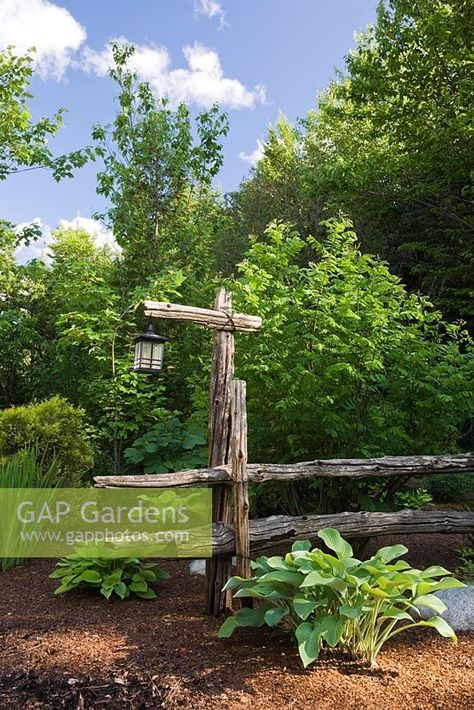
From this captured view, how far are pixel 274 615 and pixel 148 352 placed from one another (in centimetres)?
189

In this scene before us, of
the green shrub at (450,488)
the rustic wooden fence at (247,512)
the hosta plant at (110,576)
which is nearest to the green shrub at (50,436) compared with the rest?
the hosta plant at (110,576)

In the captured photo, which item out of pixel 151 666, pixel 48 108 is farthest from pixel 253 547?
pixel 48 108

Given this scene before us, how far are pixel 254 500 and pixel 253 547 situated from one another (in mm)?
1688

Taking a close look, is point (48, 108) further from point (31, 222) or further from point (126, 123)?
point (31, 222)

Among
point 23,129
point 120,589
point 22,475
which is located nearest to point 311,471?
point 120,589

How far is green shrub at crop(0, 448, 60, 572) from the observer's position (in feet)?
14.4

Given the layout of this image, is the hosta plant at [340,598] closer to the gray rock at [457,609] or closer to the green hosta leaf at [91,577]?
the gray rock at [457,609]

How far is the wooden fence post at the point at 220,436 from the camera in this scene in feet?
11.1

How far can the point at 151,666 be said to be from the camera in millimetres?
2611

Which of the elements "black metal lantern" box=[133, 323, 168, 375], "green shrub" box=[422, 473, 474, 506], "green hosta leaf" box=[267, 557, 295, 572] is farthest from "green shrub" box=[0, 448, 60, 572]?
"green shrub" box=[422, 473, 474, 506]

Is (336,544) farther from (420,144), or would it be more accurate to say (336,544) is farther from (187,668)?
(420,144)

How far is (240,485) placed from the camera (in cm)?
339

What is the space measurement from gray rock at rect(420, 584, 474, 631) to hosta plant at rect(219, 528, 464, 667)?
526mm

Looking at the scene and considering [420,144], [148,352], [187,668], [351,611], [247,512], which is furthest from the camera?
[420,144]
